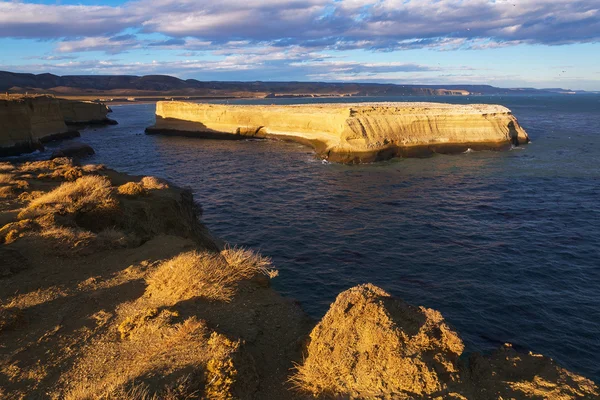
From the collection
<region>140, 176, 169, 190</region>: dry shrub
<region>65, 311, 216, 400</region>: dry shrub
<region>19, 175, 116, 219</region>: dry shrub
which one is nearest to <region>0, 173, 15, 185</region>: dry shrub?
<region>19, 175, 116, 219</region>: dry shrub

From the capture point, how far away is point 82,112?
259ft

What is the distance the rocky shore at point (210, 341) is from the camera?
5859 millimetres

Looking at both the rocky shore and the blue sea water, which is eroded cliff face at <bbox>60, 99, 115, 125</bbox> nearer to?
the blue sea water

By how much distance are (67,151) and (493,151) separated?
4733 centimetres

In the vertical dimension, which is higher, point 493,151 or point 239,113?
point 239,113

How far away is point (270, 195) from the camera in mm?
29109

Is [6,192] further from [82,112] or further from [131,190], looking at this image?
[82,112]

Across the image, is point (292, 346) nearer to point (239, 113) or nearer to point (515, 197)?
point (515, 197)

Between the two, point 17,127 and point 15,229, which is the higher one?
point 17,127

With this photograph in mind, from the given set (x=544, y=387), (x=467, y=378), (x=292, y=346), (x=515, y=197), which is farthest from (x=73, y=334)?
(x=515, y=197)

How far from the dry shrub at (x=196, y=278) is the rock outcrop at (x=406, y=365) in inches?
106

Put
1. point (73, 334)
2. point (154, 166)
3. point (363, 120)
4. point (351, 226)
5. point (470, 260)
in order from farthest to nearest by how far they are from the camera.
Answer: point (363, 120)
point (154, 166)
point (351, 226)
point (470, 260)
point (73, 334)

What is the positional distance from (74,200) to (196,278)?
8053mm

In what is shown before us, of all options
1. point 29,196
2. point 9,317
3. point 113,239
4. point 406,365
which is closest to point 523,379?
point 406,365
